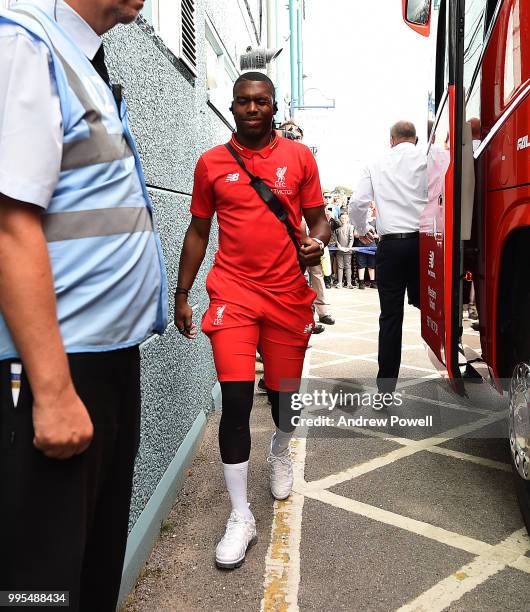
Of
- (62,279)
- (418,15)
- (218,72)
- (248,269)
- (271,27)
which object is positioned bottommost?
(248,269)

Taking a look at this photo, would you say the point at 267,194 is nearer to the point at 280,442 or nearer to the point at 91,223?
the point at 280,442

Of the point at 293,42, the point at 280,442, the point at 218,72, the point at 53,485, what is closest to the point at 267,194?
the point at 280,442

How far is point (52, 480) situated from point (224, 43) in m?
5.42

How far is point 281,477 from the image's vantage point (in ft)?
10.5

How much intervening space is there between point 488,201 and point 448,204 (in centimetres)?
19

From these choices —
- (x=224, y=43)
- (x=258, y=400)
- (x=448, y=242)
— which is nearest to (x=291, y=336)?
(x=448, y=242)

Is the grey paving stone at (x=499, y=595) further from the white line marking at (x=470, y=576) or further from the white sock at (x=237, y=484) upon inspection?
the white sock at (x=237, y=484)

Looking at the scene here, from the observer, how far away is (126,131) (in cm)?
143

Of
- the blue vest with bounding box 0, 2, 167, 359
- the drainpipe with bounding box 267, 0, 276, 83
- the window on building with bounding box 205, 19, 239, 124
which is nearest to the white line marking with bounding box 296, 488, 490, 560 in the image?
the blue vest with bounding box 0, 2, 167, 359

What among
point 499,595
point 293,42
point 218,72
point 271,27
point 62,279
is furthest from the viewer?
point 293,42

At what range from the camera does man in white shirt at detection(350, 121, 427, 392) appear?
4.37 m

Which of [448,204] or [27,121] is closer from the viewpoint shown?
[27,121]

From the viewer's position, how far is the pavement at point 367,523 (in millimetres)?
2371

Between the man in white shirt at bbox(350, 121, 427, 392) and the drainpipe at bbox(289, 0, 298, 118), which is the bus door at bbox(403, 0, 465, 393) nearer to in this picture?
the man in white shirt at bbox(350, 121, 427, 392)
